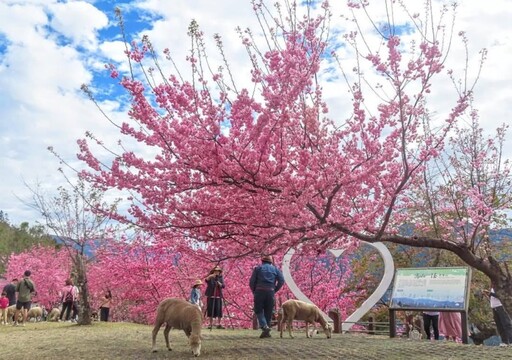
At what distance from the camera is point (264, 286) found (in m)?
9.70

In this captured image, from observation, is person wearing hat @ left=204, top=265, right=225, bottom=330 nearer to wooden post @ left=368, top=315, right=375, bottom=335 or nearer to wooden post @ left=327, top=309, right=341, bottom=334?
wooden post @ left=327, top=309, right=341, bottom=334

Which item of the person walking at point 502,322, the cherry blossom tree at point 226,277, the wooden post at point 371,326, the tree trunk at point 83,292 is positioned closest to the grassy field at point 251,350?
the person walking at point 502,322

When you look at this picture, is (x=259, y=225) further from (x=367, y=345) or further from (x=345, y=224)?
(x=367, y=345)

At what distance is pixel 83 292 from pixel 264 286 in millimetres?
6658

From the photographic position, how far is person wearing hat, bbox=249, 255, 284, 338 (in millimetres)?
9680

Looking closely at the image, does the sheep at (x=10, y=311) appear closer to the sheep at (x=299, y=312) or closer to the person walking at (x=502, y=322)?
the sheep at (x=299, y=312)

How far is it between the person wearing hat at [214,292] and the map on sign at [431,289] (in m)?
4.41

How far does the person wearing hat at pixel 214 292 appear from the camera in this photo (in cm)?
1248

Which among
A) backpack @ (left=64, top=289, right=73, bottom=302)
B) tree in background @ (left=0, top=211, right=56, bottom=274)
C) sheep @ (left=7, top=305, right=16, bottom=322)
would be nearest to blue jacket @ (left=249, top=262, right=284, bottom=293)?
backpack @ (left=64, top=289, right=73, bottom=302)

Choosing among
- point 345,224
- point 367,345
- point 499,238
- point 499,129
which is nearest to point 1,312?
point 367,345

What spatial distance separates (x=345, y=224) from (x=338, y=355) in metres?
2.11

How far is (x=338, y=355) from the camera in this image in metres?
7.32

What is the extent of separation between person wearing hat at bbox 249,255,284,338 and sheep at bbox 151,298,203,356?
89.9 inches

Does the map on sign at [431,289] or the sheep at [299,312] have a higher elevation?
the map on sign at [431,289]
